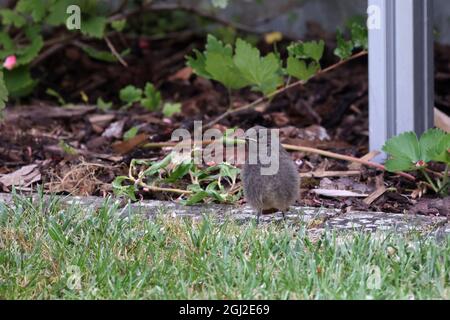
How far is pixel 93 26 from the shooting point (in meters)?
5.86

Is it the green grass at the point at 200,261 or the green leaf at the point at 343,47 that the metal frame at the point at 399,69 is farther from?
→ the green grass at the point at 200,261

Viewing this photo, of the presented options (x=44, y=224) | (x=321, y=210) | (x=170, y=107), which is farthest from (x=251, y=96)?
(x=44, y=224)

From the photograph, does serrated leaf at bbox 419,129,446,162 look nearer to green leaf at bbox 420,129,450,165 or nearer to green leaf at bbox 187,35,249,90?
green leaf at bbox 420,129,450,165

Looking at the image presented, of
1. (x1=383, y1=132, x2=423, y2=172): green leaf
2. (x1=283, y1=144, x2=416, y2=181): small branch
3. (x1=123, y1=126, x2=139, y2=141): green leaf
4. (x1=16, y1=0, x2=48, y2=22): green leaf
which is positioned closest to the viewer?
(x1=383, y1=132, x2=423, y2=172): green leaf

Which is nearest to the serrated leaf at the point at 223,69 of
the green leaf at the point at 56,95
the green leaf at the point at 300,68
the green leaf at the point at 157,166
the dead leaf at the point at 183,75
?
the green leaf at the point at 300,68

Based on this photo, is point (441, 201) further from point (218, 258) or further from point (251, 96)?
point (251, 96)

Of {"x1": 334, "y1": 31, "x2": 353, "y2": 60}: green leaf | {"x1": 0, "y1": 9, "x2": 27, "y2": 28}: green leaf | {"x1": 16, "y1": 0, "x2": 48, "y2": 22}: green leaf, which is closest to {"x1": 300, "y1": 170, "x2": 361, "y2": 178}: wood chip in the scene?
{"x1": 334, "y1": 31, "x2": 353, "y2": 60}: green leaf

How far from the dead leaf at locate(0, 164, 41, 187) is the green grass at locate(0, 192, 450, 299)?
30.4 inches

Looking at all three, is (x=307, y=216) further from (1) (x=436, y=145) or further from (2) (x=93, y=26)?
(2) (x=93, y=26)

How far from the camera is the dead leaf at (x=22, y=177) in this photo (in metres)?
4.71

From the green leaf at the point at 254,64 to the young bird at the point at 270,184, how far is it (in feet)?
3.45

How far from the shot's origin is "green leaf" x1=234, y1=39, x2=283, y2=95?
16.8 feet

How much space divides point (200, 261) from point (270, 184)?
0.72 metres
